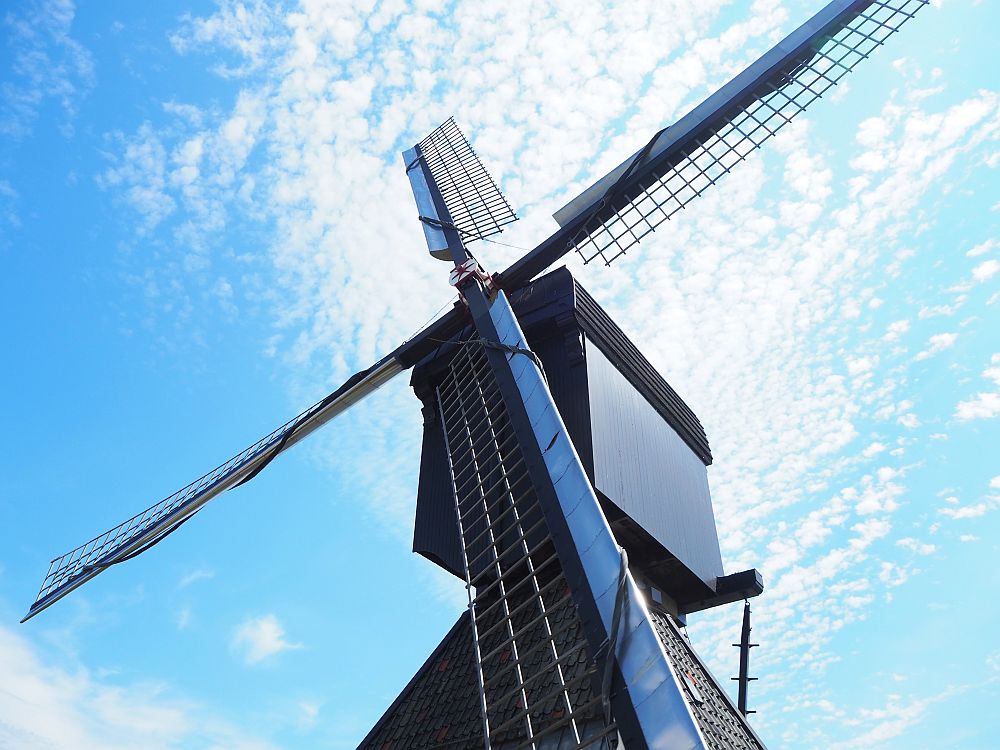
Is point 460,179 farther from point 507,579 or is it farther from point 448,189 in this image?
point 507,579

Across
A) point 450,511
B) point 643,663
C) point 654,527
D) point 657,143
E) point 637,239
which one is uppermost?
point 657,143

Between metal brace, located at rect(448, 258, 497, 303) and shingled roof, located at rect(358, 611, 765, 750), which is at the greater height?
metal brace, located at rect(448, 258, 497, 303)

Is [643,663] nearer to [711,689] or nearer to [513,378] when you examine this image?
[513,378]

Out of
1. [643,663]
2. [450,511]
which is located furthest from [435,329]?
[643,663]

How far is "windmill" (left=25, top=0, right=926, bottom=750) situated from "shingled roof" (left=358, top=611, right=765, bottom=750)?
0.03m

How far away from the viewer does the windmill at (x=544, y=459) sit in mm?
8547

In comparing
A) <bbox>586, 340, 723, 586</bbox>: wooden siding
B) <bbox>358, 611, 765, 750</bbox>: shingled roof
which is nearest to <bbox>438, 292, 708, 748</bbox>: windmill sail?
<bbox>358, 611, 765, 750</bbox>: shingled roof

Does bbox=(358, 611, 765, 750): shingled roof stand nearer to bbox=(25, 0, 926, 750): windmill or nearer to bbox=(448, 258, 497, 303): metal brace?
bbox=(25, 0, 926, 750): windmill

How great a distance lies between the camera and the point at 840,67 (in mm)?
11602

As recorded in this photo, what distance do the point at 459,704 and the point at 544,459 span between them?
3.92 metres

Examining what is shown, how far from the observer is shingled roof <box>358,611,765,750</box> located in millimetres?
9180

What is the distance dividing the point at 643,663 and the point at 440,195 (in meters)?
11.6

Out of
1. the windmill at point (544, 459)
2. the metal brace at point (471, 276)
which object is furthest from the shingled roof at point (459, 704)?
the metal brace at point (471, 276)

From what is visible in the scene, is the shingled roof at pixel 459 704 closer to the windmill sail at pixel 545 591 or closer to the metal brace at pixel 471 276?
the windmill sail at pixel 545 591
